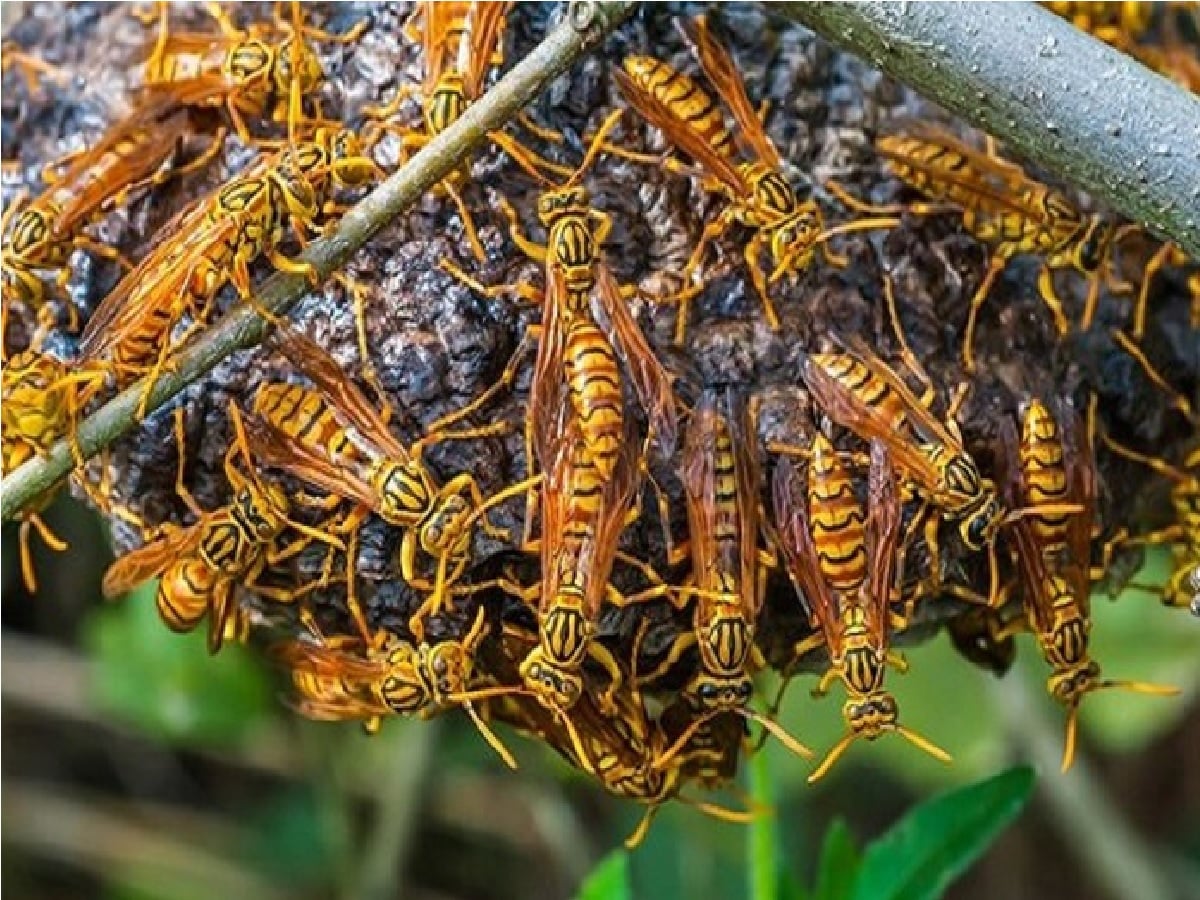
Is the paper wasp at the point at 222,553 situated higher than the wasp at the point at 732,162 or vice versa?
the wasp at the point at 732,162

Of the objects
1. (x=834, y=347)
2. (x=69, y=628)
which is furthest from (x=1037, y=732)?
(x=69, y=628)

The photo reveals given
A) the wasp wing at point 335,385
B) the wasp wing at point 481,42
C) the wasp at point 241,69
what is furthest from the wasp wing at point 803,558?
the wasp at point 241,69

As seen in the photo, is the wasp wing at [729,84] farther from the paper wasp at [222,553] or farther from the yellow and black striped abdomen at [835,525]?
the paper wasp at [222,553]

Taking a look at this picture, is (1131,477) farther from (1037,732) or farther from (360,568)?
(1037,732)

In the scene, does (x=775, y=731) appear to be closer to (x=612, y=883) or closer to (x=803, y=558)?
(x=803, y=558)

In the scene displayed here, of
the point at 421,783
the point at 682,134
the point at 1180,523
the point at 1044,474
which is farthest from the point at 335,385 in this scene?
the point at 421,783
